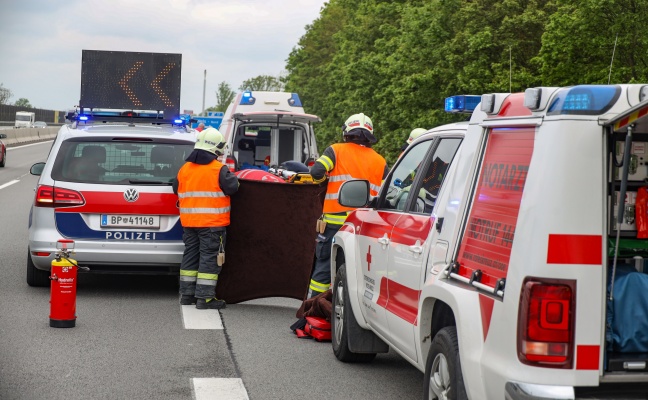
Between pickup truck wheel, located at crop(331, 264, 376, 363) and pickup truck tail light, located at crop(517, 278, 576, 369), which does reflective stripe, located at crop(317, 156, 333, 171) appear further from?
pickup truck tail light, located at crop(517, 278, 576, 369)

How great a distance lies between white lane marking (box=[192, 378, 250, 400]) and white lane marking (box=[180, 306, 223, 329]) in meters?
2.19

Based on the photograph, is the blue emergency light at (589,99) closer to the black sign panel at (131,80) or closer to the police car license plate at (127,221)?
the police car license plate at (127,221)

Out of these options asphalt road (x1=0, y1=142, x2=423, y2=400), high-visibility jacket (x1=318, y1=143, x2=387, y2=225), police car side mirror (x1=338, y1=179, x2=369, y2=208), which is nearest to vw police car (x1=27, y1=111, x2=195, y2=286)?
asphalt road (x1=0, y1=142, x2=423, y2=400)

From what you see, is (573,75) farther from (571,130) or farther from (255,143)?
(571,130)

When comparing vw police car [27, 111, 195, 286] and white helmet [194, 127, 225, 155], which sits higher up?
white helmet [194, 127, 225, 155]

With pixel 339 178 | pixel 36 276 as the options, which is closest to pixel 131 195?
pixel 36 276

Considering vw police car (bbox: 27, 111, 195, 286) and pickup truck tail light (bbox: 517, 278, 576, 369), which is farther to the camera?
vw police car (bbox: 27, 111, 195, 286)

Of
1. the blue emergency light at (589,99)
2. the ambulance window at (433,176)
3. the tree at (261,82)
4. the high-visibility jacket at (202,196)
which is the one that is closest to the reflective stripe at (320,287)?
the high-visibility jacket at (202,196)

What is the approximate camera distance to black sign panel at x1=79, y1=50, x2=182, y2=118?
17.2m

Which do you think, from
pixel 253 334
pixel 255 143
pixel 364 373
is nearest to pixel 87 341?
pixel 253 334

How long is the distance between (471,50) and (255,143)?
15.5 metres

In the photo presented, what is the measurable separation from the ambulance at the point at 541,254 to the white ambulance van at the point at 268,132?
13155 millimetres

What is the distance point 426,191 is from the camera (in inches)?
252

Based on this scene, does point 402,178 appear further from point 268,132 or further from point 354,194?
point 268,132
